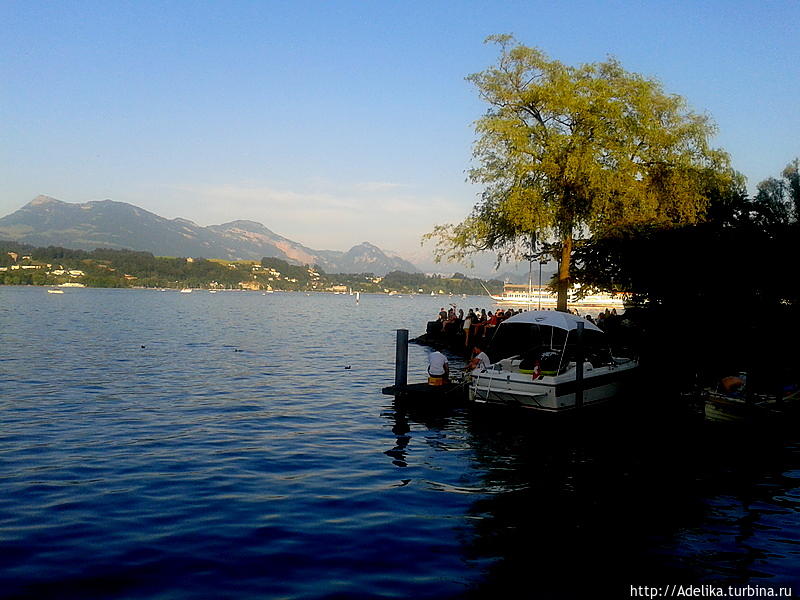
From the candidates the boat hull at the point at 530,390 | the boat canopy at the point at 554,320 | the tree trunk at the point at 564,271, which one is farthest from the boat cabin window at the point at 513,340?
the boat hull at the point at 530,390

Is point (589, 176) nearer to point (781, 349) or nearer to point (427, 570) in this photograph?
point (781, 349)

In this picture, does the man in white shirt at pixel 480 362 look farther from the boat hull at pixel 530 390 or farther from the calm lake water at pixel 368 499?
the calm lake water at pixel 368 499

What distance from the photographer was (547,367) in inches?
886

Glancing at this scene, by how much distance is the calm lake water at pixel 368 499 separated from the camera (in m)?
9.84

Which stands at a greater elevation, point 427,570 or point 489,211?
point 489,211

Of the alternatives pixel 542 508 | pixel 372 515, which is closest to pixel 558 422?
pixel 542 508

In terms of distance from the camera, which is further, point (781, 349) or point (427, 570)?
point (781, 349)

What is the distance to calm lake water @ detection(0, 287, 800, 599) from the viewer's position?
9.84m

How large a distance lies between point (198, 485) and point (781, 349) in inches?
817

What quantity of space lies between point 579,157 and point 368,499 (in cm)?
2587

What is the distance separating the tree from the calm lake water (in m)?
13.1

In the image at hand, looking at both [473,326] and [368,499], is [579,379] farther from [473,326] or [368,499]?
[473,326]

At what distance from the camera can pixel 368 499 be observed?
13492 millimetres

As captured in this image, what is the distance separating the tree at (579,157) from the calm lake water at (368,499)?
13097 mm
